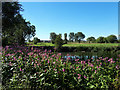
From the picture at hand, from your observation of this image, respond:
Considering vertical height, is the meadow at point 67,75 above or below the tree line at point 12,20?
below

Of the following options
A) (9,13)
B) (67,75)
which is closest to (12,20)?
(9,13)

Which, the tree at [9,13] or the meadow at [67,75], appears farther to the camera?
the tree at [9,13]

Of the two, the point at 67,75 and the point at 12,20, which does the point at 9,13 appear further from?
the point at 67,75

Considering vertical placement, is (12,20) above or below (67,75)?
above

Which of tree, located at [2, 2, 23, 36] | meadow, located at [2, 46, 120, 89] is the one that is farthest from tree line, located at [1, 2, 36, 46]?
meadow, located at [2, 46, 120, 89]

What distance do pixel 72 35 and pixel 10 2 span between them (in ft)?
155

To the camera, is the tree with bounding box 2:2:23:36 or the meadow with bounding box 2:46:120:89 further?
the tree with bounding box 2:2:23:36

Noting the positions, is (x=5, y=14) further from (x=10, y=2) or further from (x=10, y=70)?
(x=10, y=70)

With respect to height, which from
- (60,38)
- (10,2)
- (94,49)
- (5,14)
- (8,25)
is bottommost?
(94,49)

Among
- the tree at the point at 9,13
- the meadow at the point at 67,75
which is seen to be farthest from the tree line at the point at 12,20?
the meadow at the point at 67,75

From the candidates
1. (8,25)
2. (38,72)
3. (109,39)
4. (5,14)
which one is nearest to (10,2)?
(5,14)

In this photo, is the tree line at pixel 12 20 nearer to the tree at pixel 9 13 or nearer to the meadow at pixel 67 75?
the tree at pixel 9 13

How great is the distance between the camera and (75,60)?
10.3 feet

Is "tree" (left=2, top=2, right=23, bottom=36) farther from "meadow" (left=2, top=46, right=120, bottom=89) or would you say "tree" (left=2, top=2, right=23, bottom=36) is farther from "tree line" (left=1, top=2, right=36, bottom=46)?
"meadow" (left=2, top=46, right=120, bottom=89)
